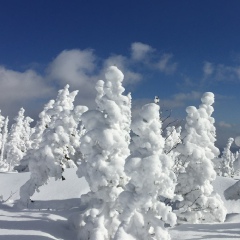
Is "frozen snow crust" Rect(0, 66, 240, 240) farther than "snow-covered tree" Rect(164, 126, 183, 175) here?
No

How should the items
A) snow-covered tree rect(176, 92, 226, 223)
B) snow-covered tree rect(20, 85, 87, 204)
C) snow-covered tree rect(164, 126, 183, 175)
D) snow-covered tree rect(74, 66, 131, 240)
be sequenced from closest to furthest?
snow-covered tree rect(74, 66, 131, 240), snow-covered tree rect(176, 92, 226, 223), snow-covered tree rect(164, 126, 183, 175), snow-covered tree rect(20, 85, 87, 204)

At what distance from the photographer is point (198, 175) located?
26812 millimetres

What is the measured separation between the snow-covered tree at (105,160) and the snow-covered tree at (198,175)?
8.82 m

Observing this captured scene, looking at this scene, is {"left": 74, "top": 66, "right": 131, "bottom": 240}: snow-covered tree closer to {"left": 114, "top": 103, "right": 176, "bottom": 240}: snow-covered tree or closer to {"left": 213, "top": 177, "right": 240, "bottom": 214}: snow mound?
{"left": 114, "top": 103, "right": 176, "bottom": 240}: snow-covered tree

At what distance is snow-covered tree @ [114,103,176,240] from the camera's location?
1625 cm

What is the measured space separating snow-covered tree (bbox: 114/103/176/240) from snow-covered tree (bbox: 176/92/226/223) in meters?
9.44

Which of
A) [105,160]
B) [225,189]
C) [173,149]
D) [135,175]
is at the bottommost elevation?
[135,175]

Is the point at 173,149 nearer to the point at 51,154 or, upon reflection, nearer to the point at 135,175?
the point at 51,154

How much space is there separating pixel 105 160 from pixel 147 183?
3.11 metres

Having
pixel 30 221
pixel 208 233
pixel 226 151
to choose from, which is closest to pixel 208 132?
pixel 208 233

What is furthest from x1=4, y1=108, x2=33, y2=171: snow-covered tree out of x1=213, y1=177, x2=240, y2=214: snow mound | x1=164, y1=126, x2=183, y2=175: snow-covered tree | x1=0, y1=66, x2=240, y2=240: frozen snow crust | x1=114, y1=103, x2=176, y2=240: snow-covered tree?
x1=114, y1=103, x2=176, y2=240: snow-covered tree

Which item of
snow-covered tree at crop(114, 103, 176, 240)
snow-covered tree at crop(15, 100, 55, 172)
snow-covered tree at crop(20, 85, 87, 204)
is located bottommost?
snow-covered tree at crop(114, 103, 176, 240)

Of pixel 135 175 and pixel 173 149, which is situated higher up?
pixel 173 149

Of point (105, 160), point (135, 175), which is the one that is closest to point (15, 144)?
point (105, 160)
